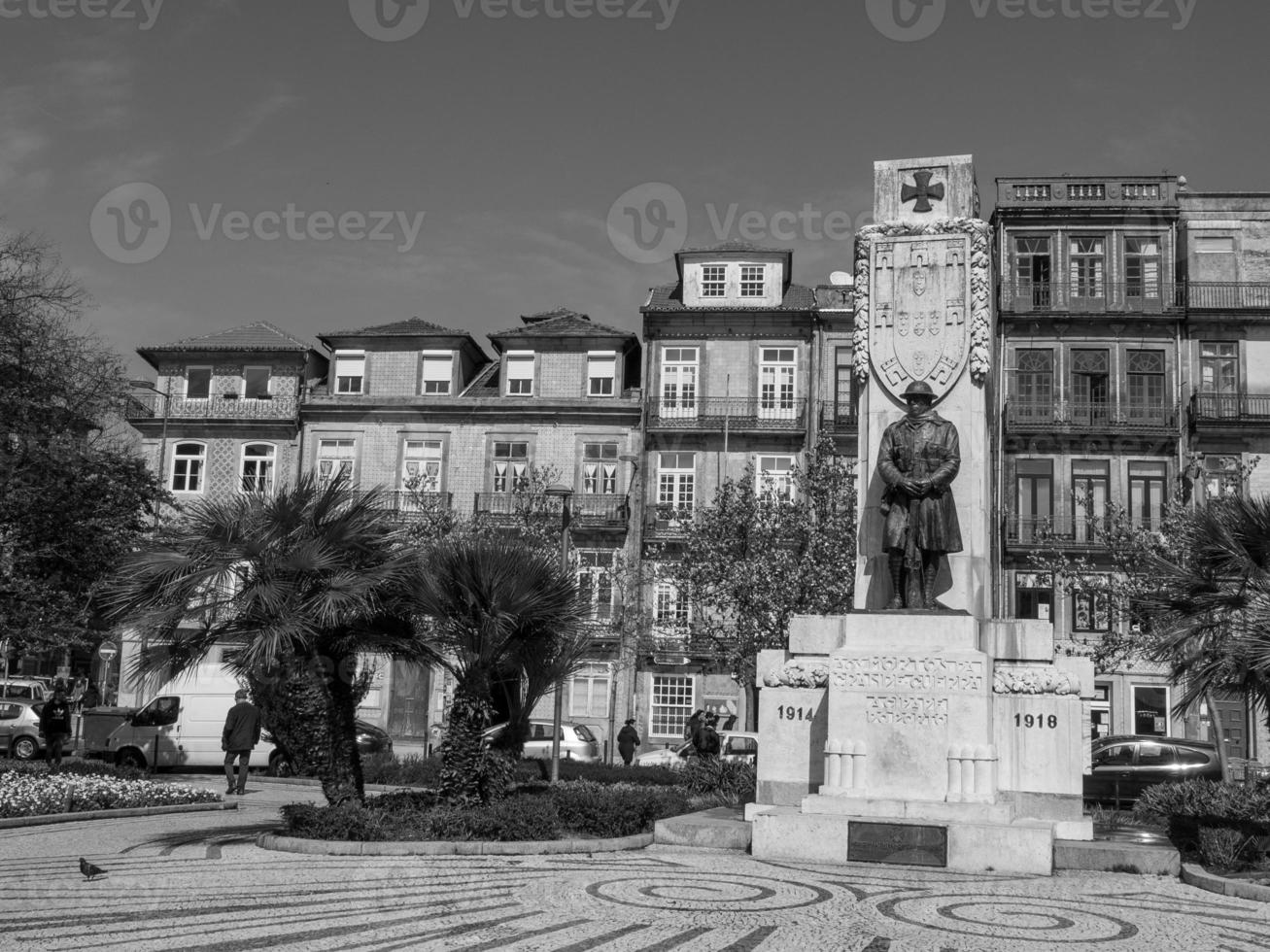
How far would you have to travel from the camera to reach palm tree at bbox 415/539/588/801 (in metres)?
15.0

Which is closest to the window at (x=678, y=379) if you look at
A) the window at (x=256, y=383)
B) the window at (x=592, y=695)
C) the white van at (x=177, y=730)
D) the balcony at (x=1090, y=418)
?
the window at (x=592, y=695)

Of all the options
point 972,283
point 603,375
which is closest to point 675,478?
point 603,375

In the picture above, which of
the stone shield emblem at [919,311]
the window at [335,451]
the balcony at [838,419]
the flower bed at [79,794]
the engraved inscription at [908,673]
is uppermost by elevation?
the balcony at [838,419]

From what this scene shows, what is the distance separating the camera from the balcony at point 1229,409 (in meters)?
44.9

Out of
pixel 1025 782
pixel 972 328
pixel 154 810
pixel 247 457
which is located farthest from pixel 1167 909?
pixel 247 457

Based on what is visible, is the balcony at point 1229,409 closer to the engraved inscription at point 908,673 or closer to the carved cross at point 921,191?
the carved cross at point 921,191

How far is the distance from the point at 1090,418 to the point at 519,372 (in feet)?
63.1

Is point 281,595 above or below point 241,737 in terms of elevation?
above

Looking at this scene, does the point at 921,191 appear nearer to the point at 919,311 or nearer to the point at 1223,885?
the point at 919,311

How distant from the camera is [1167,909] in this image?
10539mm

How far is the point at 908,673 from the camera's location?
13453 mm

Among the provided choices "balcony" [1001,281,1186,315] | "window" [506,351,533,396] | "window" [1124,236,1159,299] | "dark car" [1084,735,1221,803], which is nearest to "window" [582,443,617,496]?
"window" [506,351,533,396]

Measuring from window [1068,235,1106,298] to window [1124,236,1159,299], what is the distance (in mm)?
829

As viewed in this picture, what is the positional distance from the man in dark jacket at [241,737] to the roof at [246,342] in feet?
86.3
